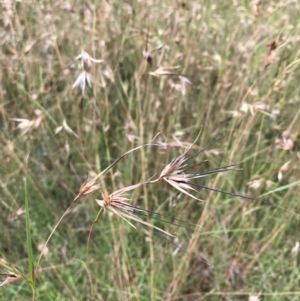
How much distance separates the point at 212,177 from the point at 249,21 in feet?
1.79

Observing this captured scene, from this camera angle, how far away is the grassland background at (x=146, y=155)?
3.50 feet

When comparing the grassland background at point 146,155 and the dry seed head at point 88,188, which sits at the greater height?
the dry seed head at point 88,188

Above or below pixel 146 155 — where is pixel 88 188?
above

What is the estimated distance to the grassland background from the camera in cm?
107

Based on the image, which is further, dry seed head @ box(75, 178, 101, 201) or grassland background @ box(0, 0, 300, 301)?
grassland background @ box(0, 0, 300, 301)

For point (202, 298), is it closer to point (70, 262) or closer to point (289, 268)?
point (289, 268)

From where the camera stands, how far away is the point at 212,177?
122cm

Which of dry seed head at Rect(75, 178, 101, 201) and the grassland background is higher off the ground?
dry seed head at Rect(75, 178, 101, 201)

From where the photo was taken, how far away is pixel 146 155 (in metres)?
1.23

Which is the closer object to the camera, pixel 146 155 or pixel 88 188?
pixel 88 188

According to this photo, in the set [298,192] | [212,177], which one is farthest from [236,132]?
[298,192]

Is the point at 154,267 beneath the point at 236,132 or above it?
beneath

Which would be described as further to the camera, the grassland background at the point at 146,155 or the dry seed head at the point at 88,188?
the grassland background at the point at 146,155

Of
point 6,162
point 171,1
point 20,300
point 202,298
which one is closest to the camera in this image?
point 20,300
